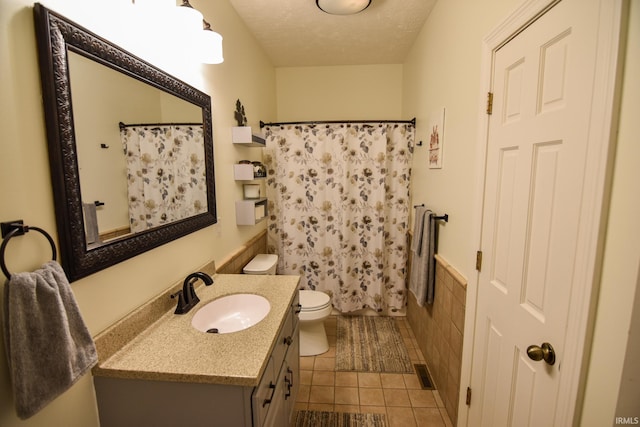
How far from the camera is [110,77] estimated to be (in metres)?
0.98

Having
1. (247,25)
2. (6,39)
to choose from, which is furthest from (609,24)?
(247,25)

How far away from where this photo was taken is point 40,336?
0.69 metres

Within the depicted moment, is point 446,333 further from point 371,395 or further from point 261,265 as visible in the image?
point 261,265

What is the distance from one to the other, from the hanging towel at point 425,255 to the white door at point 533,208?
0.64 meters

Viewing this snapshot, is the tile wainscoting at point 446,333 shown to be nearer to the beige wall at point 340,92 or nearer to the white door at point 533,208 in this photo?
the white door at point 533,208

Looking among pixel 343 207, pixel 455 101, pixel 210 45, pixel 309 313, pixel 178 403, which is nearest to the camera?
pixel 178 403

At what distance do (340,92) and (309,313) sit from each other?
7.64ft

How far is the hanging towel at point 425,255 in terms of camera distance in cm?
200

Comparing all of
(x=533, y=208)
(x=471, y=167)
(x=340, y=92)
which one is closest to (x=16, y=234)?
(x=533, y=208)

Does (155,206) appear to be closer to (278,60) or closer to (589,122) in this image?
(589,122)

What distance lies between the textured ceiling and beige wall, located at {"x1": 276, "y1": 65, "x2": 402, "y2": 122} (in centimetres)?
11

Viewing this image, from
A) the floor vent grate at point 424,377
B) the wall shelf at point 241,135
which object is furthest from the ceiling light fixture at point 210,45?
the floor vent grate at point 424,377

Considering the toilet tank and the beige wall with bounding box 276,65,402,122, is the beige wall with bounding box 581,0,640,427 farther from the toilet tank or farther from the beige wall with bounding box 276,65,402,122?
the beige wall with bounding box 276,65,402,122

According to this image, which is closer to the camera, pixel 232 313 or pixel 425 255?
pixel 232 313
